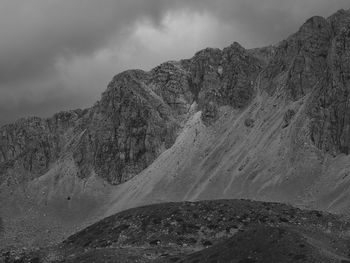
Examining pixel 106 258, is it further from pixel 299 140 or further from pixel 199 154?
pixel 199 154

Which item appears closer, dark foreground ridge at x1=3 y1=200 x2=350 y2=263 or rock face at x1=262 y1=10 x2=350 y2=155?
dark foreground ridge at x1=3 y1=200 x2=350 y2=263

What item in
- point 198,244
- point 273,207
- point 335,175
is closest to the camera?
point 198,244

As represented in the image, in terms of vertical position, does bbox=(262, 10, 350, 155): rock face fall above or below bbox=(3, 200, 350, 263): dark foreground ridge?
above

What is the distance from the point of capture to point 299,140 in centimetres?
16212

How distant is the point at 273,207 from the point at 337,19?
12386 centimetres

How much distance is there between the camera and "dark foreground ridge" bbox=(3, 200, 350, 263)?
48.6 meters

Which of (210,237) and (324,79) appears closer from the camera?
(210,237)

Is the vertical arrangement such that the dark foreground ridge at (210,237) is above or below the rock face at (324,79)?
below

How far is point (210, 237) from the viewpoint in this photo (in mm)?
74938

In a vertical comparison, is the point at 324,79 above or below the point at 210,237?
above

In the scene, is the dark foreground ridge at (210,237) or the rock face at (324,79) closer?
the dark foreground ridge at (210,237)

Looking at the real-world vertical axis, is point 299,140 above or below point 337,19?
below

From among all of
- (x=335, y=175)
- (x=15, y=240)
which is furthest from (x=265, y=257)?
(x=15, y=240)

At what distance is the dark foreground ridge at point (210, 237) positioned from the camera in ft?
160
